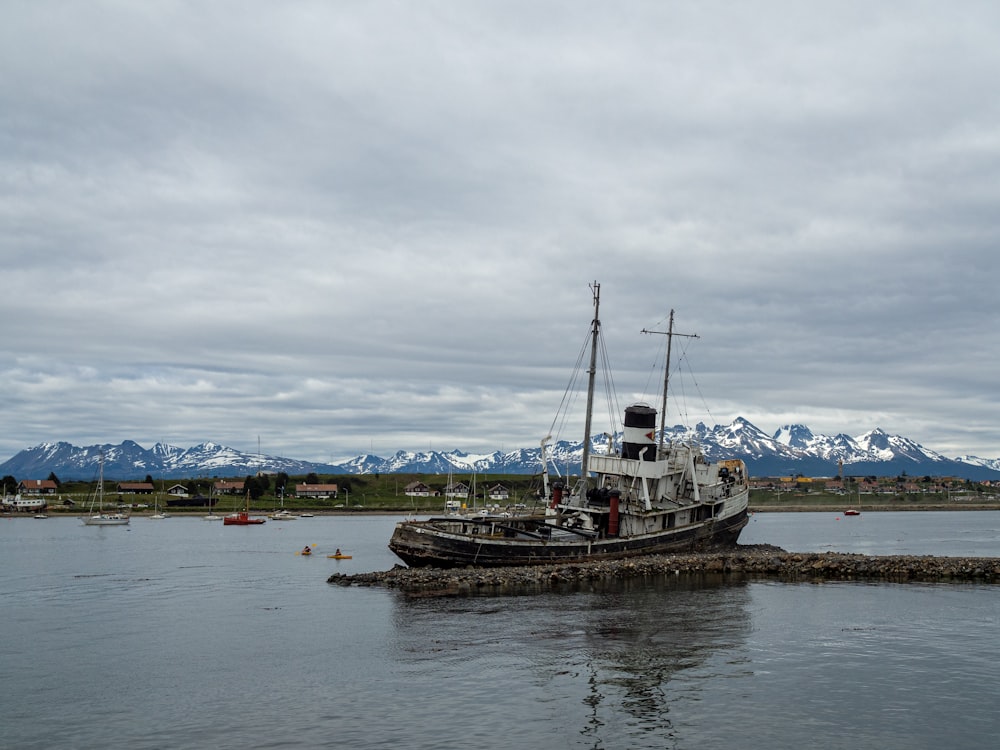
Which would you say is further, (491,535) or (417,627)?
(491,535)

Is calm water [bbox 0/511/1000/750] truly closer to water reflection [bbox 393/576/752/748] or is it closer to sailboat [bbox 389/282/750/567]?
water reflection [bbox 393/576/752/748]

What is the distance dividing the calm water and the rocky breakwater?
2.62 m

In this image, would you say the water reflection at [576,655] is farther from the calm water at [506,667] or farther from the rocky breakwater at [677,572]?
the rocky breakwater at [677,572]

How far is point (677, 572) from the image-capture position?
197ft

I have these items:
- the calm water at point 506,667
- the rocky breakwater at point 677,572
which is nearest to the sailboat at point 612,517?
the rocky breakwater at point 677,572

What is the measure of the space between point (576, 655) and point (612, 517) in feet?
95.0

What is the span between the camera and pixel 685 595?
5038cm

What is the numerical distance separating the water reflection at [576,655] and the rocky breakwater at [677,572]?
12.3ft

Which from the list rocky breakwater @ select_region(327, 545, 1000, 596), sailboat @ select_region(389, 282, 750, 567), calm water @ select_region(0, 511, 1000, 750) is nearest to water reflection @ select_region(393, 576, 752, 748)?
calm water @ select_region(0, 511, 1000, 750)

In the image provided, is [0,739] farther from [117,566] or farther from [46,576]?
[117,566]

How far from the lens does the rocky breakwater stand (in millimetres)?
53438

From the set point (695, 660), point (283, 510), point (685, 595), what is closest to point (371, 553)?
point (685, 595)

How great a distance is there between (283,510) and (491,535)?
144 meters

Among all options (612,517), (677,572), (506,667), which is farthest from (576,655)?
(612,517)
